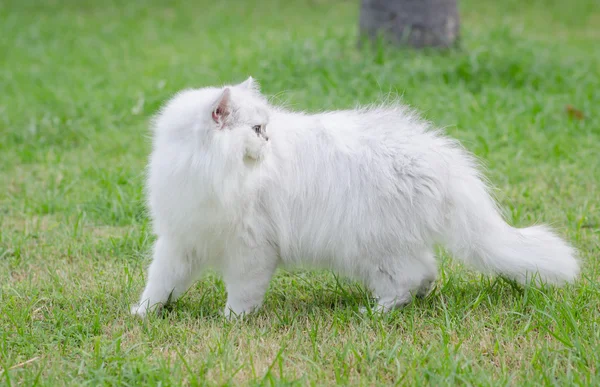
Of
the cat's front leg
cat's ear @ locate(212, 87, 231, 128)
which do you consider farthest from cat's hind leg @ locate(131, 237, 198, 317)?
cat's ear @ locate(212, 87, 231, 128)

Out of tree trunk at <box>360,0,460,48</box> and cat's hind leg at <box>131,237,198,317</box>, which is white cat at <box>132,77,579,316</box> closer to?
cat's hind leg at <box>131,237,198,317</box>

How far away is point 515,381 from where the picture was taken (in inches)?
103

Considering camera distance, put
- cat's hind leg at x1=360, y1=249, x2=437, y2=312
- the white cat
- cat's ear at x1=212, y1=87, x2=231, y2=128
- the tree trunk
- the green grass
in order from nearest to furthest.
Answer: the green grass, cat's ear at x1=212, y1=87, x2=231, y2=128, the white cat, cat's hind leg at x1=360, y1=249, x2=437, y2=312, the tree trunk

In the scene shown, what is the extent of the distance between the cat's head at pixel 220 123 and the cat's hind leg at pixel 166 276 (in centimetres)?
52

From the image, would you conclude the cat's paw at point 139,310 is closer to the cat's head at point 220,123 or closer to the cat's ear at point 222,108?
the cat's head at point 220,123

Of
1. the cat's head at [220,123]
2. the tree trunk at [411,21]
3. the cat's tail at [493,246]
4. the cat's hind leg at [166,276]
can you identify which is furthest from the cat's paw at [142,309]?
the tree trunk at [411,21]

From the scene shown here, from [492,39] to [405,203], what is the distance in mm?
5844

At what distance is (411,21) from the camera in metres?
7.55

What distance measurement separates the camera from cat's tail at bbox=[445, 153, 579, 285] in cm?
331

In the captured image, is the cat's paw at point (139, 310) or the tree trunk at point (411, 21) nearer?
the cat's paw at point (139, 310)

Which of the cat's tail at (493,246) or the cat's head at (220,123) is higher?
the cat's head at (220,123)

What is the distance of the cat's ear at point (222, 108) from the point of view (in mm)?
2984

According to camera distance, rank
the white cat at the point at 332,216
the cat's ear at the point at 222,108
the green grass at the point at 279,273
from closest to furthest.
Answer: the green grass at the point at 279,273, the cat's ear at the point at 222,108, the white cat at the point at 332,216

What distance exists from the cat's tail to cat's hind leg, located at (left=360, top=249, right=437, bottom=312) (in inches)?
8.8
